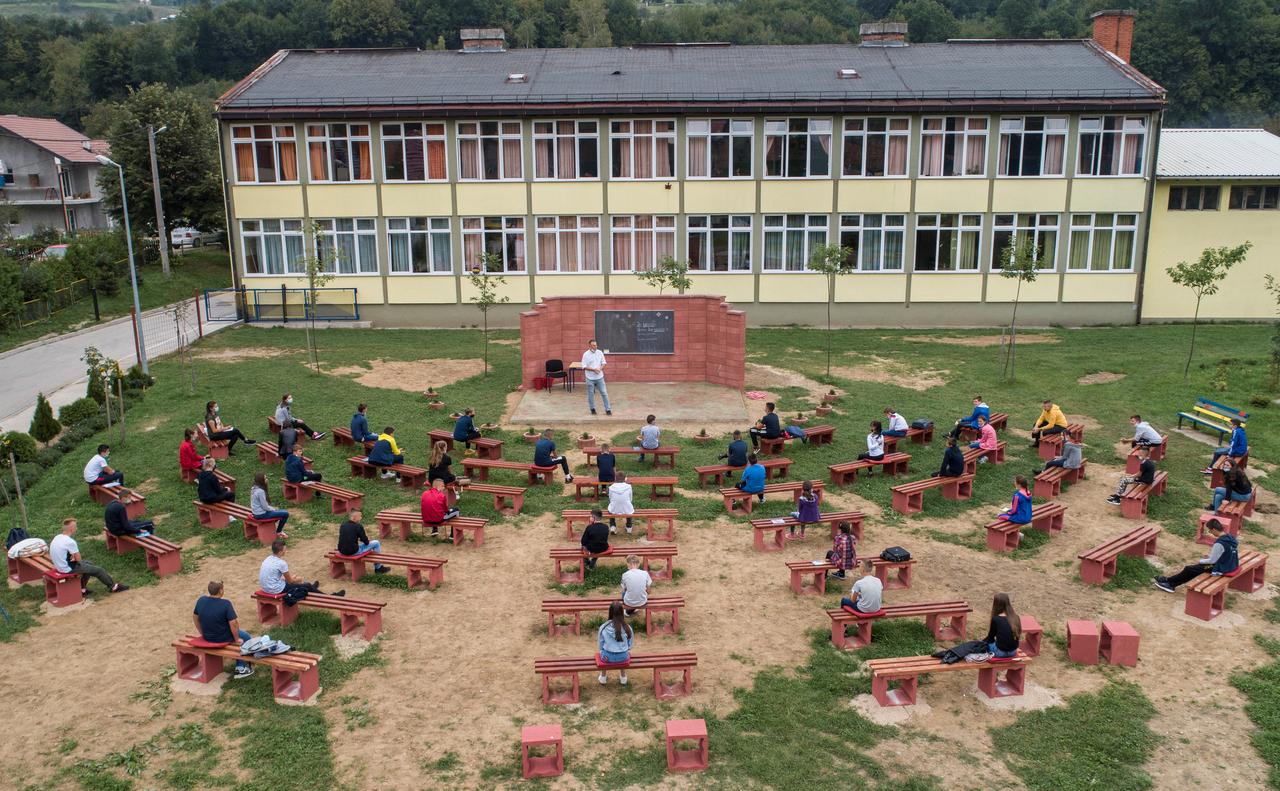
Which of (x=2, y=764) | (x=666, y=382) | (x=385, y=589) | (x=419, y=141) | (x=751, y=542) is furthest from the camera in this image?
(x=419, y=141)

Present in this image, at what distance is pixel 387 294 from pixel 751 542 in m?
25.5

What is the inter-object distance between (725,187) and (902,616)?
2668 cm

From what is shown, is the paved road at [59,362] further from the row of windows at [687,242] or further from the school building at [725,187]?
the row of windows at [687,242]

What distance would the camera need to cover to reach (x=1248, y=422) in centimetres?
2272

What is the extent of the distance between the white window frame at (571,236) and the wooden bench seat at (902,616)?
26.3m

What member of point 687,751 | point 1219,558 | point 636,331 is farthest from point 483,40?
point 687,751

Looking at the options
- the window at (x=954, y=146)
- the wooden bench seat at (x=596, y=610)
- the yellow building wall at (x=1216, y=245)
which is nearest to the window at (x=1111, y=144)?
the yellow building wall at (x=1216, y=245)

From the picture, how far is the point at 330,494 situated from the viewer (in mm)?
17812

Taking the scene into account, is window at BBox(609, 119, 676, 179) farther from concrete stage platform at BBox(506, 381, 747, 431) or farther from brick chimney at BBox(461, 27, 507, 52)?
concrete stage platform at BBox(506, 381, 747, 431)

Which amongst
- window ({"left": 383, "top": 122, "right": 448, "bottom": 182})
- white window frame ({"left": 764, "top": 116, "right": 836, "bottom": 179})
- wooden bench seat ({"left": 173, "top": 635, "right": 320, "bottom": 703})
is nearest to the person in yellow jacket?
wooden bench seat ({"left": 173, "top": 635, "right": 320, "bottom": 703})

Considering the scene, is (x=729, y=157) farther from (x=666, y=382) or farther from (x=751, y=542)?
(x=751, y=542)

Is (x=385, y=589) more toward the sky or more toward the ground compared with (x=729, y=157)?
more toward the ground

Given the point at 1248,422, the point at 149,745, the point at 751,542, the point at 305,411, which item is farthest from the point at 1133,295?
the point at 149,745

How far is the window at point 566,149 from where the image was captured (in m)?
36.5
